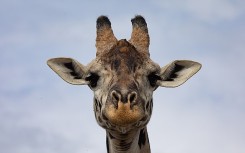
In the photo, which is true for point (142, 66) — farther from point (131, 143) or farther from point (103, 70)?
point (131, 143)

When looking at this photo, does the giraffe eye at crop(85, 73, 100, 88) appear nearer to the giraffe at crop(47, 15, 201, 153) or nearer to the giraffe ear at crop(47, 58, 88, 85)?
the giraffe at crop(47, 15, 201, 153)

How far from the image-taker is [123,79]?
11.3m

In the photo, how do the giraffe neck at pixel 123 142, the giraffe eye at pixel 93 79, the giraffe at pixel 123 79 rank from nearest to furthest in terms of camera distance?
the giraffe at pixel 123 79 → the giraffe neck at pixel 123 142 → the giraffe eye at pixel 93 79

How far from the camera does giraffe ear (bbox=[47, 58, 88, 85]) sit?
13062mm

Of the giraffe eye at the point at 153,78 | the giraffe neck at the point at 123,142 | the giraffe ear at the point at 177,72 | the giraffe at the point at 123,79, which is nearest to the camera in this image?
the giraffe at the point at 123,79

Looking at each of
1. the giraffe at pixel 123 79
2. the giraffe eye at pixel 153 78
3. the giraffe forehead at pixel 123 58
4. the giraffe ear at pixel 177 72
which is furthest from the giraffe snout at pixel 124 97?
the giraffe ear at pixel 177 72

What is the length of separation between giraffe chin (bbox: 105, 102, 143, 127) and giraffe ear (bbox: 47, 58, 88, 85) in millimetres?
2318

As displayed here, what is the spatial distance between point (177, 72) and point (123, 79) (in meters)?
2.41

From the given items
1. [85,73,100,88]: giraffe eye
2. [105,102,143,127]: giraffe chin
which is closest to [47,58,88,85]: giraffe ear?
[85,73,100,88]: giraffe eye

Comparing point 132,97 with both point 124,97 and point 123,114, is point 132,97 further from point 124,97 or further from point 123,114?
point 123,114

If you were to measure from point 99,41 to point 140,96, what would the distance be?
3108 millimetres

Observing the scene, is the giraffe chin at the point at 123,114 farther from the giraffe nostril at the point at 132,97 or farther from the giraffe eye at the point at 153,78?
the giraffe eye at the point at 153,78

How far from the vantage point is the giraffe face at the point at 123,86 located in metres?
10.8

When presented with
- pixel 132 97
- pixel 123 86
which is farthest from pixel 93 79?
pixel 132 97
